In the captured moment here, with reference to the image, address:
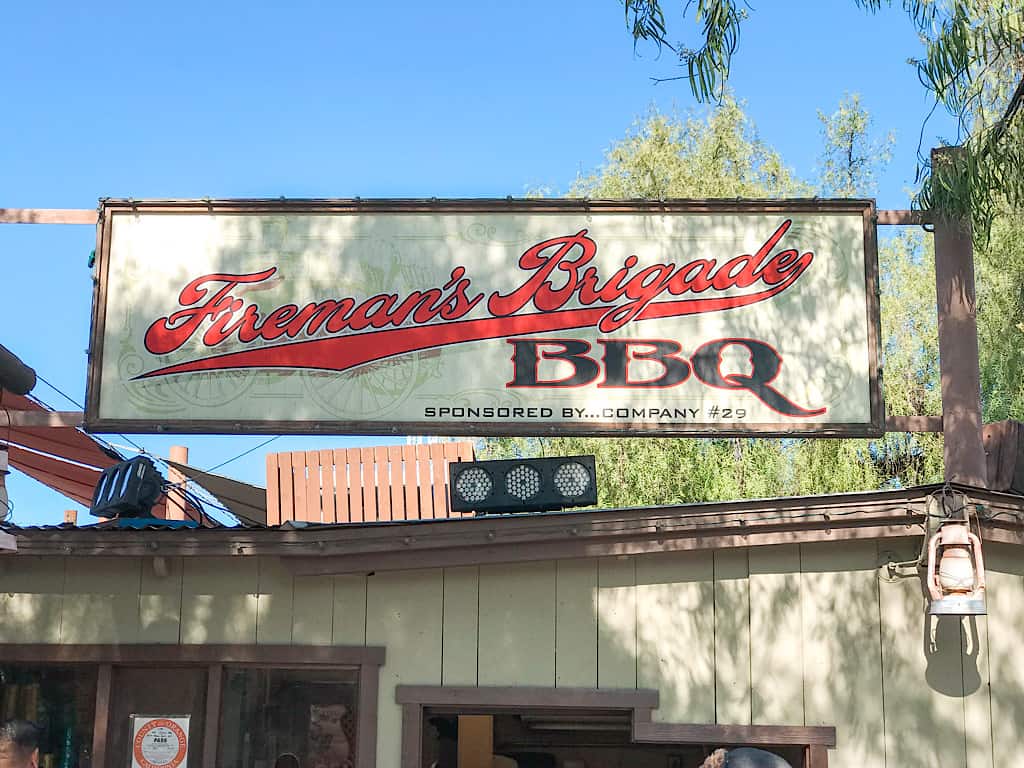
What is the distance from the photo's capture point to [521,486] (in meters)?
7.47

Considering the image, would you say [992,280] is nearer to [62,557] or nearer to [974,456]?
[974,456]

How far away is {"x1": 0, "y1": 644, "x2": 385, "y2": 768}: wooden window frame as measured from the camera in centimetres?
729

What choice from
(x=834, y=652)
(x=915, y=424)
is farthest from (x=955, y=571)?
(x=915, y=424)

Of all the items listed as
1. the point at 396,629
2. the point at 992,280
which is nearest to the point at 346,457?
the point at 396,629

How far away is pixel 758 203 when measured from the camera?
8.49 metres

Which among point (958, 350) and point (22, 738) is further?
point (958, 350)

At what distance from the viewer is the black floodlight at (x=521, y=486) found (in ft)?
24.4

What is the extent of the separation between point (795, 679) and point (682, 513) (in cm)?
116

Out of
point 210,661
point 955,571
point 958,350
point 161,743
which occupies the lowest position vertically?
point 161,743

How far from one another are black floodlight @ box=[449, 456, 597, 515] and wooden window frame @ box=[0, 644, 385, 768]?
1043mm

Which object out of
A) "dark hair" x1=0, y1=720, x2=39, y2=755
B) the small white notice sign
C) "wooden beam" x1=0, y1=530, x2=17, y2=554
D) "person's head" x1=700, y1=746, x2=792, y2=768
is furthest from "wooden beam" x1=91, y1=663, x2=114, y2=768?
"person's head" x1=700, y1=746, x2=792, y2=768

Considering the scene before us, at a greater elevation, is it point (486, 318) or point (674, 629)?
point (486, 318)

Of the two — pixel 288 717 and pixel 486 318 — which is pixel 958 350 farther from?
pixel 288 717

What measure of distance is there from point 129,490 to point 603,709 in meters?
3.11
